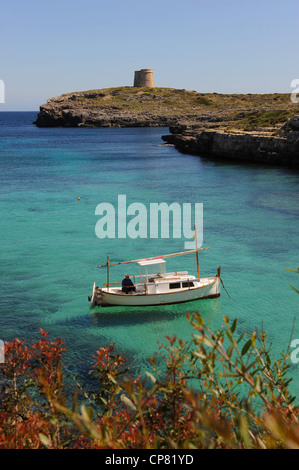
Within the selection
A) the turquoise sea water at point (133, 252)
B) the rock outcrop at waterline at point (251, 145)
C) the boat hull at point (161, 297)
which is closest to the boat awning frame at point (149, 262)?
the boat hull at point (161, 297)

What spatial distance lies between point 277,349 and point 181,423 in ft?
39.8

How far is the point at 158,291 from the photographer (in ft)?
70.9

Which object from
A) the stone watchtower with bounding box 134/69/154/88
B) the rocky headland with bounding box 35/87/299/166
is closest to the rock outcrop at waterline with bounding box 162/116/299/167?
the rocky headland with bounding box 35/87/299/166

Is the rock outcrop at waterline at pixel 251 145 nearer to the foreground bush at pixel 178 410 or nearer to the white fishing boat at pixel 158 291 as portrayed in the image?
the white fishing boat at pixel 158 291

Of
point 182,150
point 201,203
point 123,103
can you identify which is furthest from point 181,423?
point 123,103

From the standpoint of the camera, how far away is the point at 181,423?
20.3ft

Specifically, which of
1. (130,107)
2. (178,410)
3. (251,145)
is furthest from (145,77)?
(178,410)

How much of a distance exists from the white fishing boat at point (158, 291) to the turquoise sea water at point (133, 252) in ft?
1.31

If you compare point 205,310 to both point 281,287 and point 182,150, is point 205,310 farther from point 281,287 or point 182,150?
point 182,150

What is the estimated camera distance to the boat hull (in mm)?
21062

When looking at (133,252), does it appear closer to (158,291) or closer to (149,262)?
(149,262)

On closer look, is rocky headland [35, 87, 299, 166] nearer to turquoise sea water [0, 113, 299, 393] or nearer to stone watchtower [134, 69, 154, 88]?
turquoise sea water [0, 113, 299, 393]

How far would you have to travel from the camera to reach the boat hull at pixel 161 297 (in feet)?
69.1

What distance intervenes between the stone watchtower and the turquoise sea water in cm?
14343
